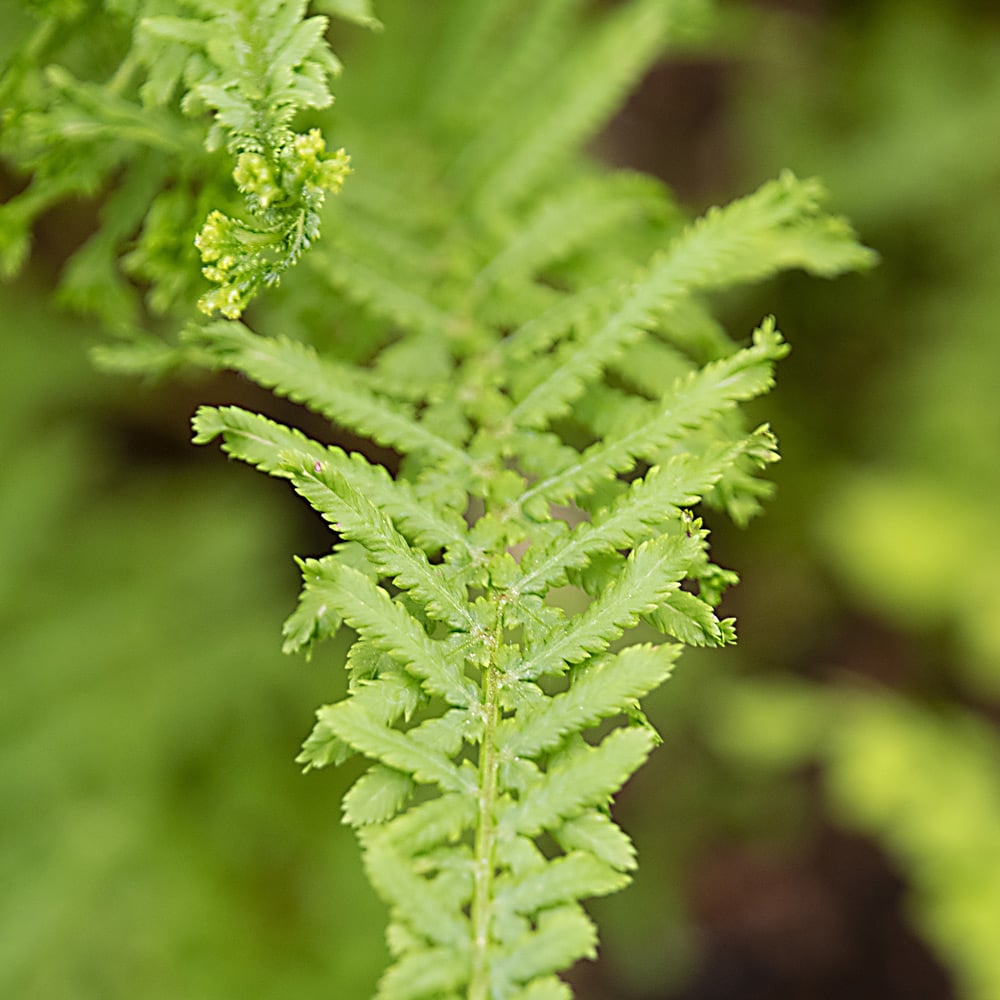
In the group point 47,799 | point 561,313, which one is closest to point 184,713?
point 47,799

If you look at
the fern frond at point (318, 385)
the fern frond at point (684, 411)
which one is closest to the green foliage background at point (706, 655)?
the fern frond at point (318, 385)

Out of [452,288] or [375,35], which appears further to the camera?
[375,35]

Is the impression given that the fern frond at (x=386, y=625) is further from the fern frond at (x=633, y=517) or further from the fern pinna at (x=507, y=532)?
the fern frond at (x=633, y=517)

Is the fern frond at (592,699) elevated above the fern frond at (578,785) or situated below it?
above

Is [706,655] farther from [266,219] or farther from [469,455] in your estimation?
[266,219]

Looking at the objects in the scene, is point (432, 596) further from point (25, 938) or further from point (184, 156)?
point (25, 938)

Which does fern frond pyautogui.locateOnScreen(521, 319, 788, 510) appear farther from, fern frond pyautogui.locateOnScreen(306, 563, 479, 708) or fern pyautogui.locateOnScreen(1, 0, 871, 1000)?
fern frond pyautogui.locateOnScreen(306, 563, 479, 708)

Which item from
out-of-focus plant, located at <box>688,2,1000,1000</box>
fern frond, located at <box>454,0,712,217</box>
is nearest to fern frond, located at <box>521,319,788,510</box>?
fern frond, located at <box>454,0,712,217</box>
